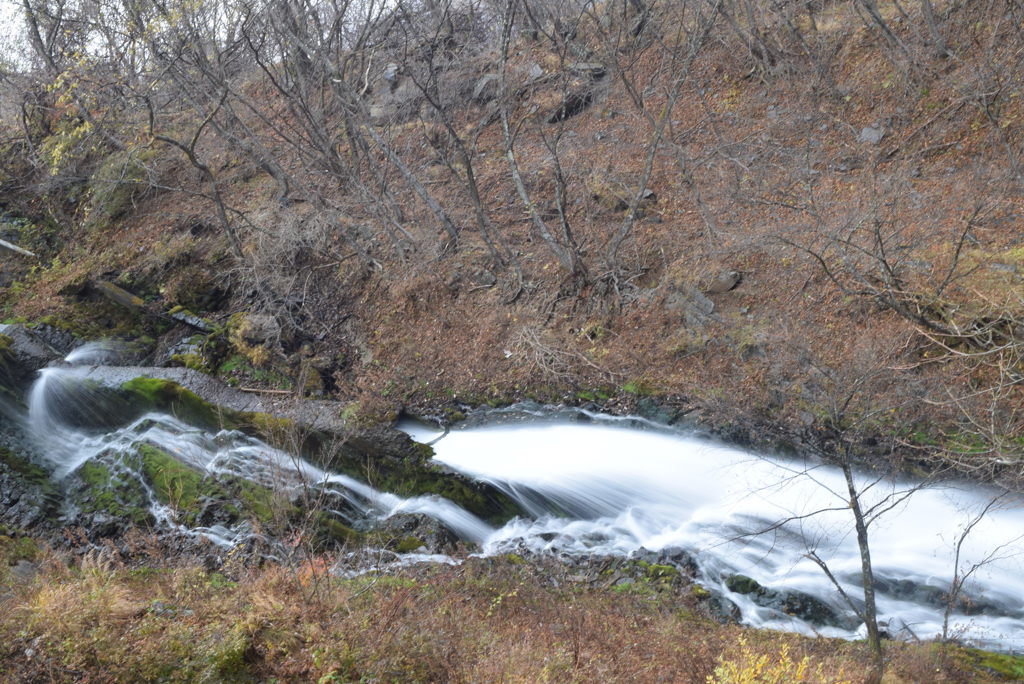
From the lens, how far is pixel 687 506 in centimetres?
975

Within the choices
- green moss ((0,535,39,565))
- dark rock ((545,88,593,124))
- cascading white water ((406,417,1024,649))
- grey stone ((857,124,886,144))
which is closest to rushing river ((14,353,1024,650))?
cascading white water ((406,417,1024,649))

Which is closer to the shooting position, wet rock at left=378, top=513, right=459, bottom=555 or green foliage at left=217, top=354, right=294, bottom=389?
wet rock at left=378, top=513, right=459, bottom=555

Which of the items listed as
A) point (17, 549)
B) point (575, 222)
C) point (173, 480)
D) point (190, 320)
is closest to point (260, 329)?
point (190, 320)

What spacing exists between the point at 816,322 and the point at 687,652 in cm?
648

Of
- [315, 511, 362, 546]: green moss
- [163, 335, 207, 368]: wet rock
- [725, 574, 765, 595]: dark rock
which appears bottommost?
[725, 574, 765, 595]: dark rock

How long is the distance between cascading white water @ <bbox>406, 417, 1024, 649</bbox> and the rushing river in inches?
0.7

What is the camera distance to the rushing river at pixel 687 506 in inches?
316

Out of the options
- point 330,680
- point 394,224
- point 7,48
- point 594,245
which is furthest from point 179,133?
point 330,680

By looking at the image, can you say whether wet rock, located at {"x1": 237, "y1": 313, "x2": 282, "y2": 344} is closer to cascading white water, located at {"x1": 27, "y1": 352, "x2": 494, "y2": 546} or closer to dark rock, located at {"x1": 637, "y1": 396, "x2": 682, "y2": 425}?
cascading white water, located at {"x1": 27, "y1": 352, "x2": 494, "y2": 546}

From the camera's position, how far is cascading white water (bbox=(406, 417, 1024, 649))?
26.3 ft

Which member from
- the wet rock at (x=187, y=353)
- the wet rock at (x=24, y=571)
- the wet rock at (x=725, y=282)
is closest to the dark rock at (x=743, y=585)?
A: the wet rock at (x=725, y=282)

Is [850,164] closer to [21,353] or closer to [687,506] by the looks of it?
[687,506]

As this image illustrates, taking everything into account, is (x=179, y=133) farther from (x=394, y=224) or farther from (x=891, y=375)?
(x=891, y=375)

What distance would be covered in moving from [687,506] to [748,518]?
804 mm
